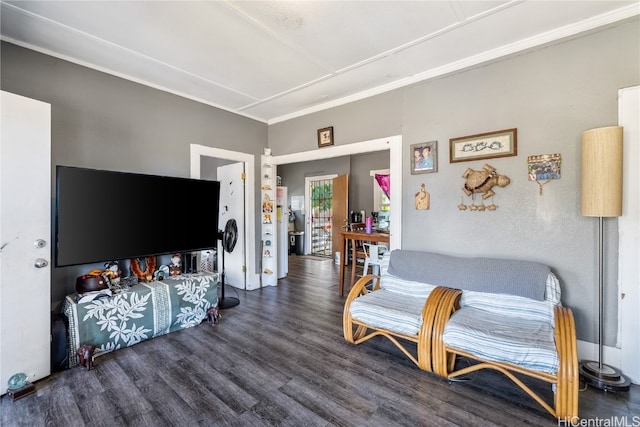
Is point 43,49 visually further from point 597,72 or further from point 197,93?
point 597,72

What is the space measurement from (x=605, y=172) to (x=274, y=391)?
2696 millimetres

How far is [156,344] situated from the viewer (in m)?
2.55

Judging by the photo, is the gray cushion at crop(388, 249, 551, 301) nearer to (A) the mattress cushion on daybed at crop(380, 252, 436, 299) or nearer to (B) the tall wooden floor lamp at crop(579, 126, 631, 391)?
(A) the mattress cushion on daybed at crop(380, 252, 436, 299)

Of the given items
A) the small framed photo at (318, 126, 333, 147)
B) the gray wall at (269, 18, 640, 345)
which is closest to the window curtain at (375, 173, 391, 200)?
the small framed photo at (318, 126, 333, 147)

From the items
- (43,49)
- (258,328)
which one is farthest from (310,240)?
(43,49)

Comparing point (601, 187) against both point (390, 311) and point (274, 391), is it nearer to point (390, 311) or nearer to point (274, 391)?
point (390, 311)

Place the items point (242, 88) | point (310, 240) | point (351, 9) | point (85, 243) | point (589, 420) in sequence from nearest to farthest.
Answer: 1. point (589, 420)
2. point (351, 9)
3. point (85, 243)
4. point (242, 88)
5. point (310, 240)

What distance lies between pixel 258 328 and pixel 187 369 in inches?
32.6

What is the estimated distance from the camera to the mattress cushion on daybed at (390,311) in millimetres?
2160

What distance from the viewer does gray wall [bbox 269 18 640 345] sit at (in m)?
2.08

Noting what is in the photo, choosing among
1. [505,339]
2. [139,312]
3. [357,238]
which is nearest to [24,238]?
[139,312]

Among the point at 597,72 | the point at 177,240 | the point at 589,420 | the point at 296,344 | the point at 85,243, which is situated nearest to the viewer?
the point at 589,420

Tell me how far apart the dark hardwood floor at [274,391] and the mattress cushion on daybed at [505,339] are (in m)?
0.30

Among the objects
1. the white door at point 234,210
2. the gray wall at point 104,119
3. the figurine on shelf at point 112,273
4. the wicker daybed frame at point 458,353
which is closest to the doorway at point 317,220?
the white door at point 234,210
